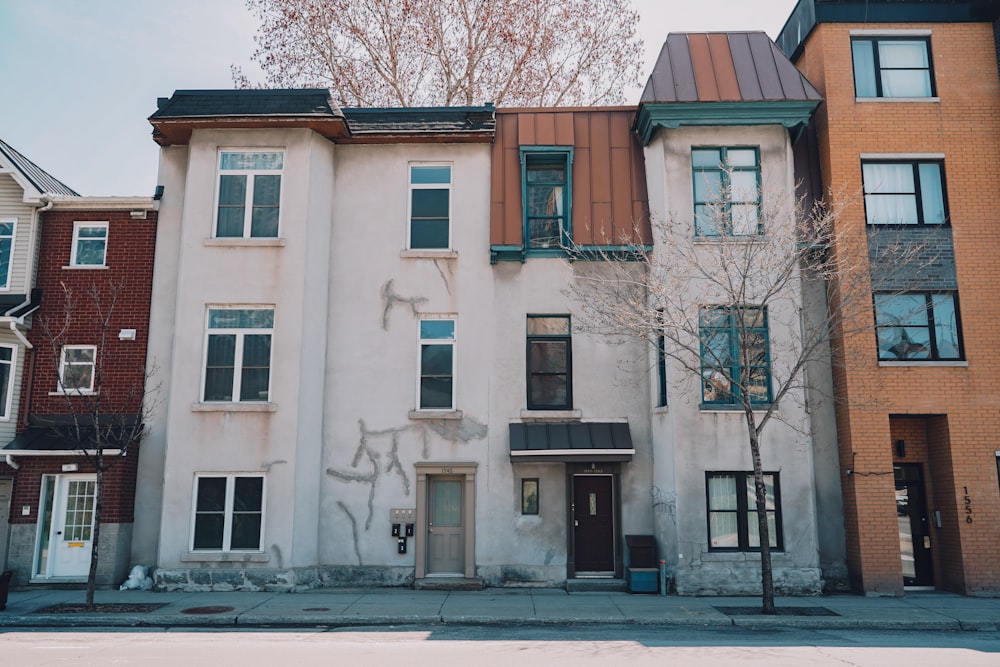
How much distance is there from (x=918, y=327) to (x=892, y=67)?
6043 millimetres

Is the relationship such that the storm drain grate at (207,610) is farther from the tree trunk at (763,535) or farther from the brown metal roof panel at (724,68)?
the brown metal roof panel at (724,68)

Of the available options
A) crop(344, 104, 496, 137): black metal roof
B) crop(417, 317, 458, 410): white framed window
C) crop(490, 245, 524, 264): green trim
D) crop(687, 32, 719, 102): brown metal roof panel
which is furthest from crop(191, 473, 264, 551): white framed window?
crop(687, 32, 719, 102): brown metal roof panel

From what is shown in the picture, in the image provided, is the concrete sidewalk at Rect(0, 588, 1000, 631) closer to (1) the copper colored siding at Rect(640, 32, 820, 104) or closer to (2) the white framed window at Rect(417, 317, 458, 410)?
(2) the white framed window at Rect(417, 317, 458, 410)

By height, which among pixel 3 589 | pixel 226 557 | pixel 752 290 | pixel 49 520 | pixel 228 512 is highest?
pixel 752 290

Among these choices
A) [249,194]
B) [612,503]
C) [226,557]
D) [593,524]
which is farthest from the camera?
[249,194]

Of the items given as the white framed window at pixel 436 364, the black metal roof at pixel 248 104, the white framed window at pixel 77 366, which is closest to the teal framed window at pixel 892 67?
the white framed window at pixel 436 364

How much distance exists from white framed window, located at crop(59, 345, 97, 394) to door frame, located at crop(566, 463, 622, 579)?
1100cm

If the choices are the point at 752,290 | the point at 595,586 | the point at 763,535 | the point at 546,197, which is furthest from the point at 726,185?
the point at 595,586

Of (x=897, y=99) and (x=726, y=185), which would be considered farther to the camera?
(x=897, y=99)

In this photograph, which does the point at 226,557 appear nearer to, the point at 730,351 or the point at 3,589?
the point at 3,589

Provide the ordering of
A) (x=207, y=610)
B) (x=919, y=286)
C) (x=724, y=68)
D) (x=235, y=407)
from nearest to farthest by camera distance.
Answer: (x=207, y=610) → (x=235, y=407) → (x=919, y=286) → (x=724, y=68)

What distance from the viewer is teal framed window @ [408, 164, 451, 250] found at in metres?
17.9

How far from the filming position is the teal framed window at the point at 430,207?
58.6ft

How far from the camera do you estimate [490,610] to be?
13508 mm
